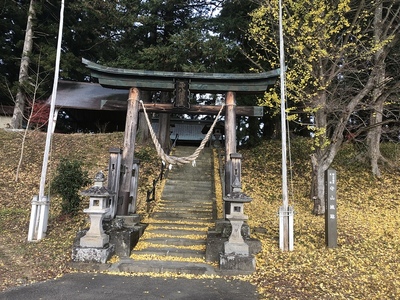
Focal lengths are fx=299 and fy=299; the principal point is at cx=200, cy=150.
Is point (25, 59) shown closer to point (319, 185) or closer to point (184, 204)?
point (184, 204)

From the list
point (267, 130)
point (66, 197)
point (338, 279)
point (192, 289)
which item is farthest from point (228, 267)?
point (267, 130)

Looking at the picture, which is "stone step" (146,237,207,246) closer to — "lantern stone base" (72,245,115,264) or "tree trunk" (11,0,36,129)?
"lantern stone base" (72,245,115,264)

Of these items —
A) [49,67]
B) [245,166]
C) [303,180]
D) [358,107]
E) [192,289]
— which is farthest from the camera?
[49,67]

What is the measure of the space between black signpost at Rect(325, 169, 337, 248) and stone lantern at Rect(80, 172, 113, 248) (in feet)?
15.9

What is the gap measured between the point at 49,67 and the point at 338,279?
1522cm

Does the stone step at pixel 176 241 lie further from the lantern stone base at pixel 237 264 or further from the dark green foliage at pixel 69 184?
the dark green foliage at pixel 69 184

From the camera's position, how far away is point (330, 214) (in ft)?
22.4

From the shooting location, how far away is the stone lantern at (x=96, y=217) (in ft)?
19.9

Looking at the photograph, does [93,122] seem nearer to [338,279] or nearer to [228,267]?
[228,267]

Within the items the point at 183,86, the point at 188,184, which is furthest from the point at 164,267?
the point at 188,184

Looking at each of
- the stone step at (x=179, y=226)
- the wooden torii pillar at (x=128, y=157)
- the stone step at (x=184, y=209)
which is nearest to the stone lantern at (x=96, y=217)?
the wooden torii pillar at (x=128, y=157)

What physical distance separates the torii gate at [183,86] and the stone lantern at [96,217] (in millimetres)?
1228

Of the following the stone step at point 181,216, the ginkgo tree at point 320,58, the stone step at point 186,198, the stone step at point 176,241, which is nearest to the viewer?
the stone step at point 176,241

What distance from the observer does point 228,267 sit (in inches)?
226
